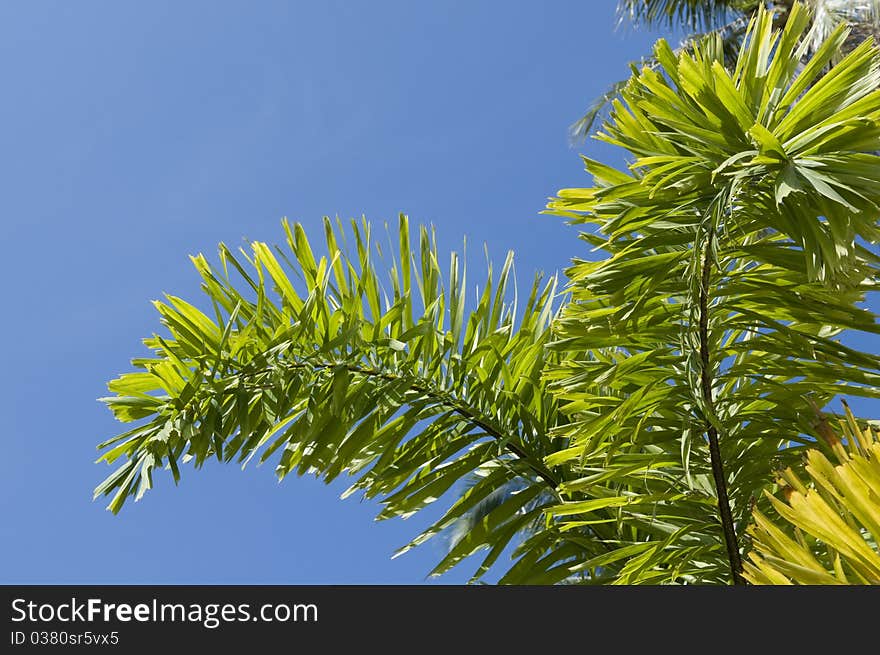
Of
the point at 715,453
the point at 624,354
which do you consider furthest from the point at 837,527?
the point at 624,354

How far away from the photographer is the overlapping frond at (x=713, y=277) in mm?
1605

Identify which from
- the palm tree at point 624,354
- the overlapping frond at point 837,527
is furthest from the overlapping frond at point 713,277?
the overlapping frond at point 837,527

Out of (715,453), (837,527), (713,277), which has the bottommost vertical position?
(837,527)

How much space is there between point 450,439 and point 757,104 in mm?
1185

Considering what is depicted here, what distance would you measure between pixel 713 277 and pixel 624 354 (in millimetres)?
576

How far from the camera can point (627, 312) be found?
6.15ft

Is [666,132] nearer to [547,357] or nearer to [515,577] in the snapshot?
[547,357]

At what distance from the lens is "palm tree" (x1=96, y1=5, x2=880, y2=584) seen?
66.0 inches

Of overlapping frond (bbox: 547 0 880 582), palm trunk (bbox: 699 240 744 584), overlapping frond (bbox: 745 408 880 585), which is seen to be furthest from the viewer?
palm trunk (bbox: 699 240 744 584)

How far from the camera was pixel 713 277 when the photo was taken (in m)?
1.89

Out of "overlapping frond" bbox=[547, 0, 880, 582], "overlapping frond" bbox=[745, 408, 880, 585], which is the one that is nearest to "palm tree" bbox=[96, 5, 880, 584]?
"overlapping frond" bbox=[547, 0, 880, 582]

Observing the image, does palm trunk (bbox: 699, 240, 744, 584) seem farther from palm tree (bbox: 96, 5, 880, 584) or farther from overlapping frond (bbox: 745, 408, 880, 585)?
overlapping frond (bbox: 745, 408, 880, 585)

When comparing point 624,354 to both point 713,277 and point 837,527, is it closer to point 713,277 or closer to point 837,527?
point 713,277
